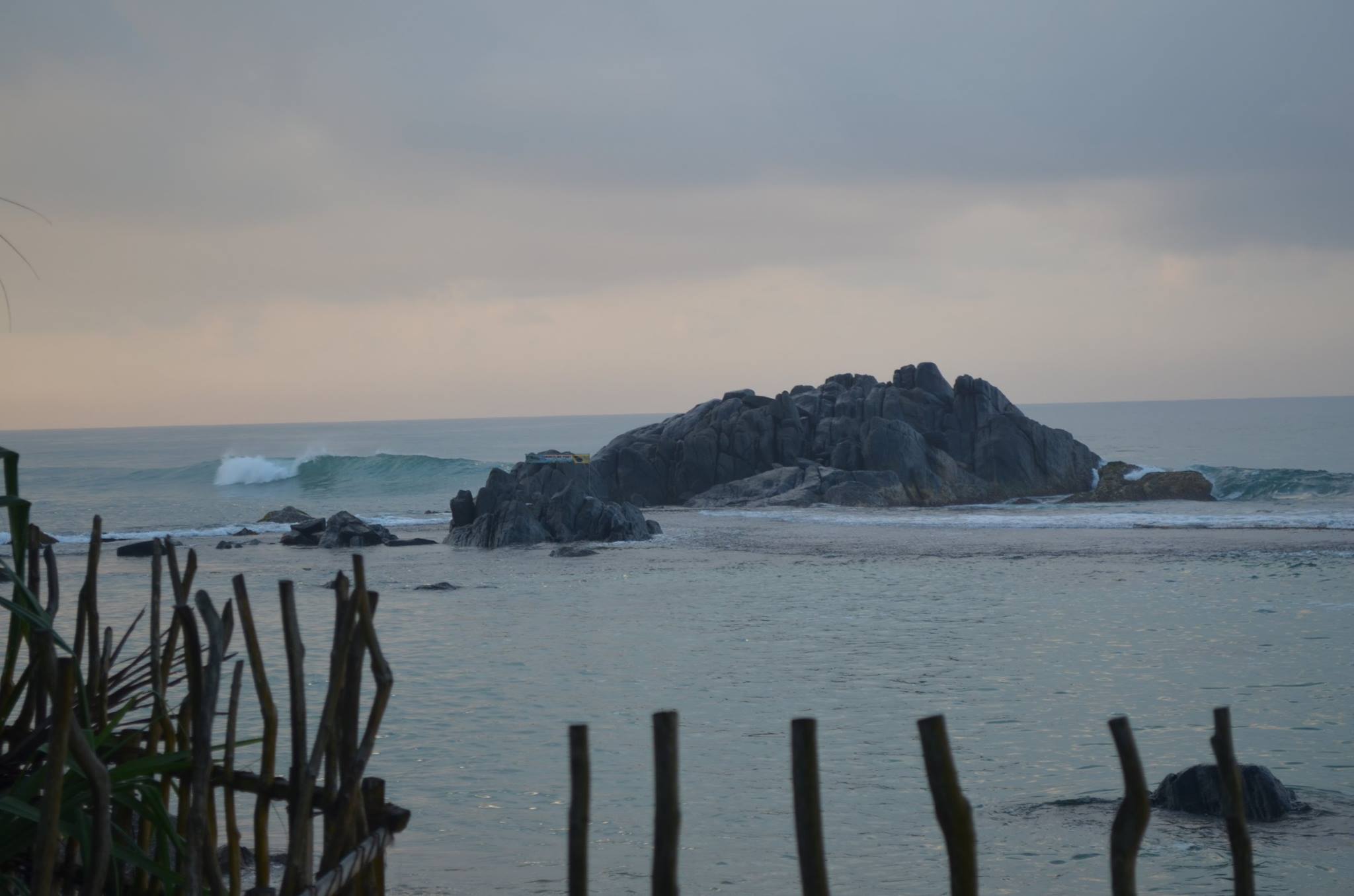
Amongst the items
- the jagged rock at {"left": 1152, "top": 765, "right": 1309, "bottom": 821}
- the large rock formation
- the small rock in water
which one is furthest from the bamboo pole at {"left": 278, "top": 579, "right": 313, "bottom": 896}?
the large rock formation

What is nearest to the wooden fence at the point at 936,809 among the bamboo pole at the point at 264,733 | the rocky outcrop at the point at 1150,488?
the bamboo pole at the point at 264,733

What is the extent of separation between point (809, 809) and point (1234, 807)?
1268 mm

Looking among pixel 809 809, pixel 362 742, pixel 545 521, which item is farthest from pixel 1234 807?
pixel 545 521

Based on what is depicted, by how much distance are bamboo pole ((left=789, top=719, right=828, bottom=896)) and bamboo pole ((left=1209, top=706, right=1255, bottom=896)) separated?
1186 millimetres

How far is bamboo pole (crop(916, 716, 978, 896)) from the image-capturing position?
3043 millimetres

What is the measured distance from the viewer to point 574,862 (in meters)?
3.58

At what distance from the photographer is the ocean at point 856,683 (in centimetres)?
724

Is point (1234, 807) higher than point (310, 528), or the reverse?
point (1234, 807)

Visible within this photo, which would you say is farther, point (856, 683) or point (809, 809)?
point (856, 683)

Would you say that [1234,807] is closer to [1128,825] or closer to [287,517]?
[1128,825]

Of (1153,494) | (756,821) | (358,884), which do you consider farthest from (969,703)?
(1153,494)

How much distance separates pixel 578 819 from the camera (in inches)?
141

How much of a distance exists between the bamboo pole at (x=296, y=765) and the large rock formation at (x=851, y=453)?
3533cm

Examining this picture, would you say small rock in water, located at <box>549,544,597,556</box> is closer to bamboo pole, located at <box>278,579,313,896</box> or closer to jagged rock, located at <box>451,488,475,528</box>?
jagged rock, located at <box>451,488,475,528</box>
